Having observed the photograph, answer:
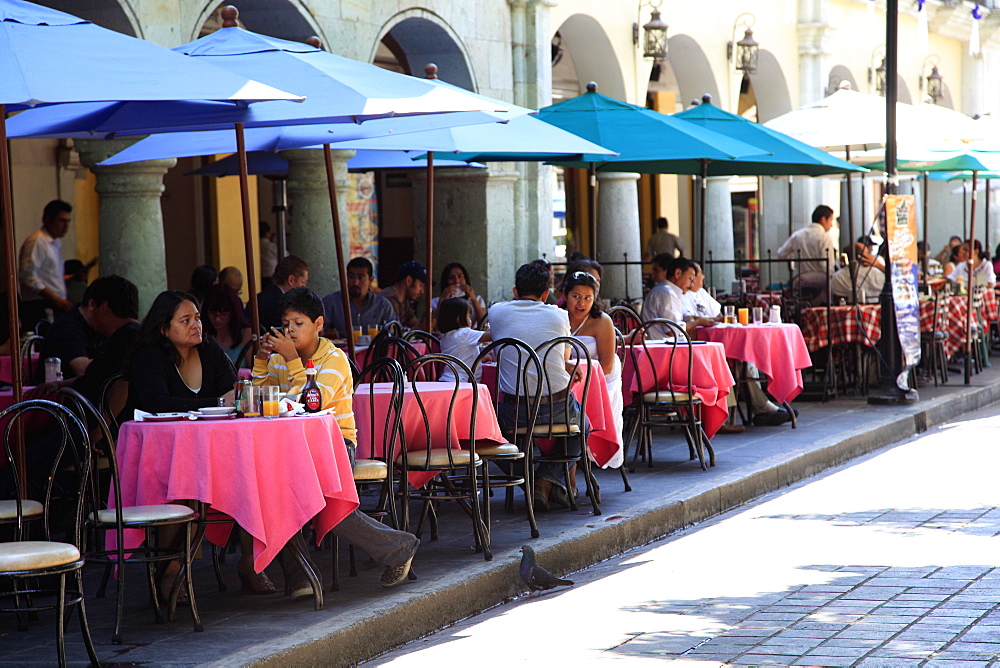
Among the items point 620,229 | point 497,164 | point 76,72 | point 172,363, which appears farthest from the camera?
point 620,229

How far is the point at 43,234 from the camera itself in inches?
514

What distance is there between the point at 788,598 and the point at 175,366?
287cm

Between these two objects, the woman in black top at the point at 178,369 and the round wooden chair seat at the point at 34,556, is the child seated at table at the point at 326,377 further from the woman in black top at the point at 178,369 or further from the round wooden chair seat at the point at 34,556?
the round wooden chair seat at the point at 34,556

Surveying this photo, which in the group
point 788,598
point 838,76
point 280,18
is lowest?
point 788,598

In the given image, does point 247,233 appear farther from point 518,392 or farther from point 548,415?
point 548,415

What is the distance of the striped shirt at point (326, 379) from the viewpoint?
21.2ft

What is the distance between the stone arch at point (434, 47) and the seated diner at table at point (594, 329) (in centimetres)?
716

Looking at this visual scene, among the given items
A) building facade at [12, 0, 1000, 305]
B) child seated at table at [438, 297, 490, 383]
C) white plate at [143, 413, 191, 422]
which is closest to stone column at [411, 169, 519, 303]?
building facade at [12, 0, 1000, 305]

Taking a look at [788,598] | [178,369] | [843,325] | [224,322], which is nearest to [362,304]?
[224,322]

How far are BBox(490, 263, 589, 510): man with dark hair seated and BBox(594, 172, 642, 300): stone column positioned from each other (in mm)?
10130

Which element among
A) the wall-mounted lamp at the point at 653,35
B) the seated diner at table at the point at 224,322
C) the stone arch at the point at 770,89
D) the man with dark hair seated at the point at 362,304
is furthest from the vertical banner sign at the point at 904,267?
the stone arch at the point at 770,89

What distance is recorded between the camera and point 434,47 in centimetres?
1596

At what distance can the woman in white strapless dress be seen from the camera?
8891mm

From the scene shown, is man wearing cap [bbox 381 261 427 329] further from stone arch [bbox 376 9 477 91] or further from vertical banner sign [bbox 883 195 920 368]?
vertical banner sign [bbox 883 195 920 368]
